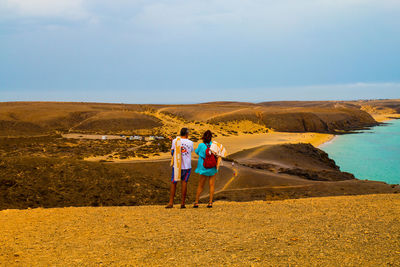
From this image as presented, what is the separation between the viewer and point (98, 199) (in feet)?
50.6

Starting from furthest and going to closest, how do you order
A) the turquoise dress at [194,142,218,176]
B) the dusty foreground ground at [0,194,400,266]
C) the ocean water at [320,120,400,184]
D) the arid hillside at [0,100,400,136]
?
1. the arid hillside at [0,100,400,136]
2. the ocean water at [320,120,400,184]
3. the turquoise dress at [194,142,218,176]
4. the dusty foreground ground at [0,194,400,266]

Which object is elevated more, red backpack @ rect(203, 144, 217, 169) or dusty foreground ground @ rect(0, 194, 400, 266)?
red backpack @ rect(203, 144, 217, 169)

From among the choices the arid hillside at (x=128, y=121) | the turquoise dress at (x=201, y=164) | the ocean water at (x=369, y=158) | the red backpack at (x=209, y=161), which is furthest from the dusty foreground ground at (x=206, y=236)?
the arid hillside at (x=128, y=121)

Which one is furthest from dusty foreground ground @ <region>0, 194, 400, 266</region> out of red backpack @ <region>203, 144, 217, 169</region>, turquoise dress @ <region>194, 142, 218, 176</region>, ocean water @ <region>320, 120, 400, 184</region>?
ocean water @ <region>320, 120, 400, 184</region>

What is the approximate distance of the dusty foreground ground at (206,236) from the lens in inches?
208

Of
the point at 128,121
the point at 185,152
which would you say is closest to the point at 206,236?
the point at 185,152

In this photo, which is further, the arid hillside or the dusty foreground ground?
the arid hillside

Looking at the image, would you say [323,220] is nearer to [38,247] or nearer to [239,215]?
[239,215]

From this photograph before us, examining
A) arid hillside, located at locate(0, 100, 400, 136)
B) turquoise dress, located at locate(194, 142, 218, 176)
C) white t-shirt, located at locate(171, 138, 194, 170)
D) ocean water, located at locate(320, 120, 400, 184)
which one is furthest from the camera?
arid hillside, located at locate(0, 100, 400, 136)

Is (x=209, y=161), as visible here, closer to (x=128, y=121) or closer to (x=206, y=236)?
(x=206, y=236)

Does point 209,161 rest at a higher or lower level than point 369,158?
higher

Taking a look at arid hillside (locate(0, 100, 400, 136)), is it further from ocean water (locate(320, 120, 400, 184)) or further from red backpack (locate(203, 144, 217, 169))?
red backpack (locate(203, 144, 217, 169))

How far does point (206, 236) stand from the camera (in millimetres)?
6613

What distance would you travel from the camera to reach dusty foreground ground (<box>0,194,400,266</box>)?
208 inches
